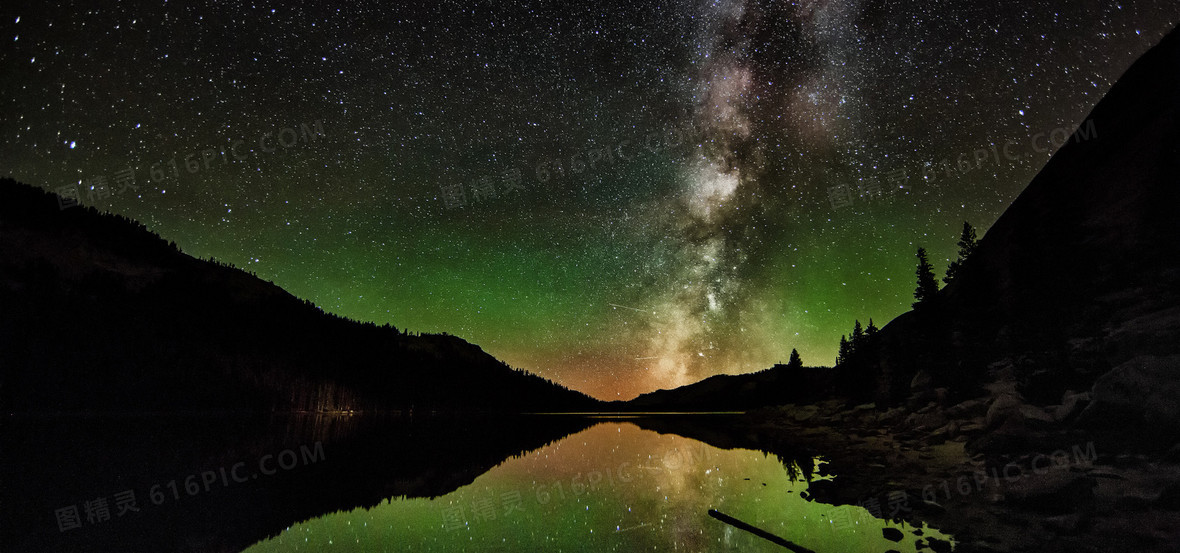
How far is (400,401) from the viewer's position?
13412 cm

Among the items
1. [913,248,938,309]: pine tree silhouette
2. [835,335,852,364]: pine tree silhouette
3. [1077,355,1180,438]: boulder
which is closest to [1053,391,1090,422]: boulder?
[1077,355,1180,438]: boulder

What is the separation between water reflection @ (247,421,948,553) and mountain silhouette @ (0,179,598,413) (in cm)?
10764

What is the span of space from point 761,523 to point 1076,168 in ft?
220

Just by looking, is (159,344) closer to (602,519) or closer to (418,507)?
(418,507)

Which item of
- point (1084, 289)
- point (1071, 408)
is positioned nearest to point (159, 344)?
point (1071, 408)

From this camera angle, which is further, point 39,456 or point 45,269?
point 45,269

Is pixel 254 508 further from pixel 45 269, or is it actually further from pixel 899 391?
pixel 45 269

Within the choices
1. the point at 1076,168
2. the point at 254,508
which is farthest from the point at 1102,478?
the point at 1076,168

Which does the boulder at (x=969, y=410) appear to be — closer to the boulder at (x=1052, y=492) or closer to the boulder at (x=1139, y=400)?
the boulder at (x=1139, y=400)

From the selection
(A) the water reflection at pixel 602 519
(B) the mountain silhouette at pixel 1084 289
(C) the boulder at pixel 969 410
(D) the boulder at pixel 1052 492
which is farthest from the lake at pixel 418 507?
(B) the mountain silhouette at pixel 1084 289

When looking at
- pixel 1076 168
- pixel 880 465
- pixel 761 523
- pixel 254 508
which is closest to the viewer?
pixel 761 523

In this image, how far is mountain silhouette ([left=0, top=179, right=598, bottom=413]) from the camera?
291ft

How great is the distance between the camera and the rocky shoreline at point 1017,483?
8.93 metres

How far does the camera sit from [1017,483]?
13.3 meters
